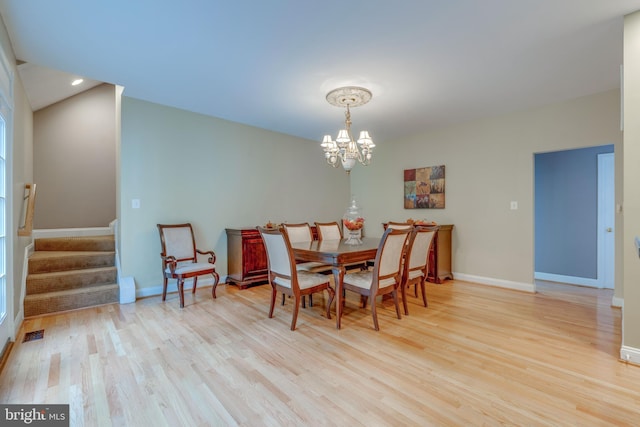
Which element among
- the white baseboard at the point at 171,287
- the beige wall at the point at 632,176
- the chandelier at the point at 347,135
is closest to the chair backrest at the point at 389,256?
the chandelier at the point at 347,135

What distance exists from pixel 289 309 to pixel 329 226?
138 centimetres

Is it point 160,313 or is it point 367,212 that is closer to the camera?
point 160,313

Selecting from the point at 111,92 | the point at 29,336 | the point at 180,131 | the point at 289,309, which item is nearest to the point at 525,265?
the point at 289,309

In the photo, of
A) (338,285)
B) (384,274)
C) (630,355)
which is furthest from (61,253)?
(630,355)

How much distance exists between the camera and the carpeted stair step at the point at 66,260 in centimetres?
336

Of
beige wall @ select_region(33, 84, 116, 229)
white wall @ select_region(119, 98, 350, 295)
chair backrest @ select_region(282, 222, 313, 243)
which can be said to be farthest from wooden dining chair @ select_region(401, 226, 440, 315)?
beige wall @ select_region(33, 84, 116, 229)

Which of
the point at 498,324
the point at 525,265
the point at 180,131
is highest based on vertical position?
the point at 180,131

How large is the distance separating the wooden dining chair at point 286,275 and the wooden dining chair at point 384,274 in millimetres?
285

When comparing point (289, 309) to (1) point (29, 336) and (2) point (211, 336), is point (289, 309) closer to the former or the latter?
(2) point (211, 336)

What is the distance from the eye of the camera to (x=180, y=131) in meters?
3.94

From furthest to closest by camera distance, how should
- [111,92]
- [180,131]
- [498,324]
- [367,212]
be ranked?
[367,212]
[111,92]
[180,131]
[498,324]

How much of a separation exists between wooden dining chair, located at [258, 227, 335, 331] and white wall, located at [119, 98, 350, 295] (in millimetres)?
1746

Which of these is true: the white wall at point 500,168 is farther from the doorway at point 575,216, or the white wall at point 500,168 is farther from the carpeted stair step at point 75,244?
the carpeted stair step at point 75,244

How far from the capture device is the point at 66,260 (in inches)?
139
